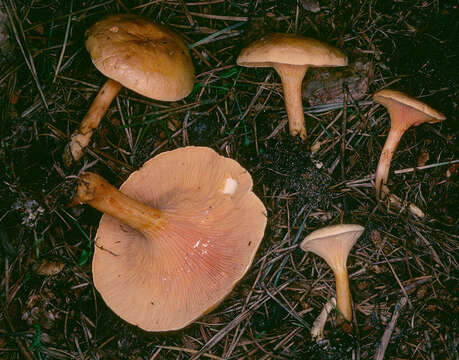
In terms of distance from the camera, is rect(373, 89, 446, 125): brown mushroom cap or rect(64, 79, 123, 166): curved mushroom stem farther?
rect(64, 79, 123, 166): curved mushroom stem

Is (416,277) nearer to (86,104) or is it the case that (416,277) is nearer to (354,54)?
(354,54)

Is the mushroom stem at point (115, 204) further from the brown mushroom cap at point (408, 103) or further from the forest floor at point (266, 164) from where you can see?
the brown mushroom cap at point (408, 103)

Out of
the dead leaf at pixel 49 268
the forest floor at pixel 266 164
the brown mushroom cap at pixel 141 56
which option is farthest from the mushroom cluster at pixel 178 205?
the dead leaf at pixel 49 268

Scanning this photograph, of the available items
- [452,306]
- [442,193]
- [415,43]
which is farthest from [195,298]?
[415,43]

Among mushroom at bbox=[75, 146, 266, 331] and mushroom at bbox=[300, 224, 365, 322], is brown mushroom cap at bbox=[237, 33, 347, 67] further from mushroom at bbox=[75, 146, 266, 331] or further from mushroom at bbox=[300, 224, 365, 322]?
mushroom at bbox=[300, 224, 365, 322]

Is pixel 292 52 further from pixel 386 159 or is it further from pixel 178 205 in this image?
pixel 178 205

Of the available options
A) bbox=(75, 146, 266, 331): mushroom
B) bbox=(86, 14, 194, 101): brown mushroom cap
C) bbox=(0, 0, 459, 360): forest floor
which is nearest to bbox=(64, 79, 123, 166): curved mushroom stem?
bbox=(0, 0, 459, 360): forest floor
